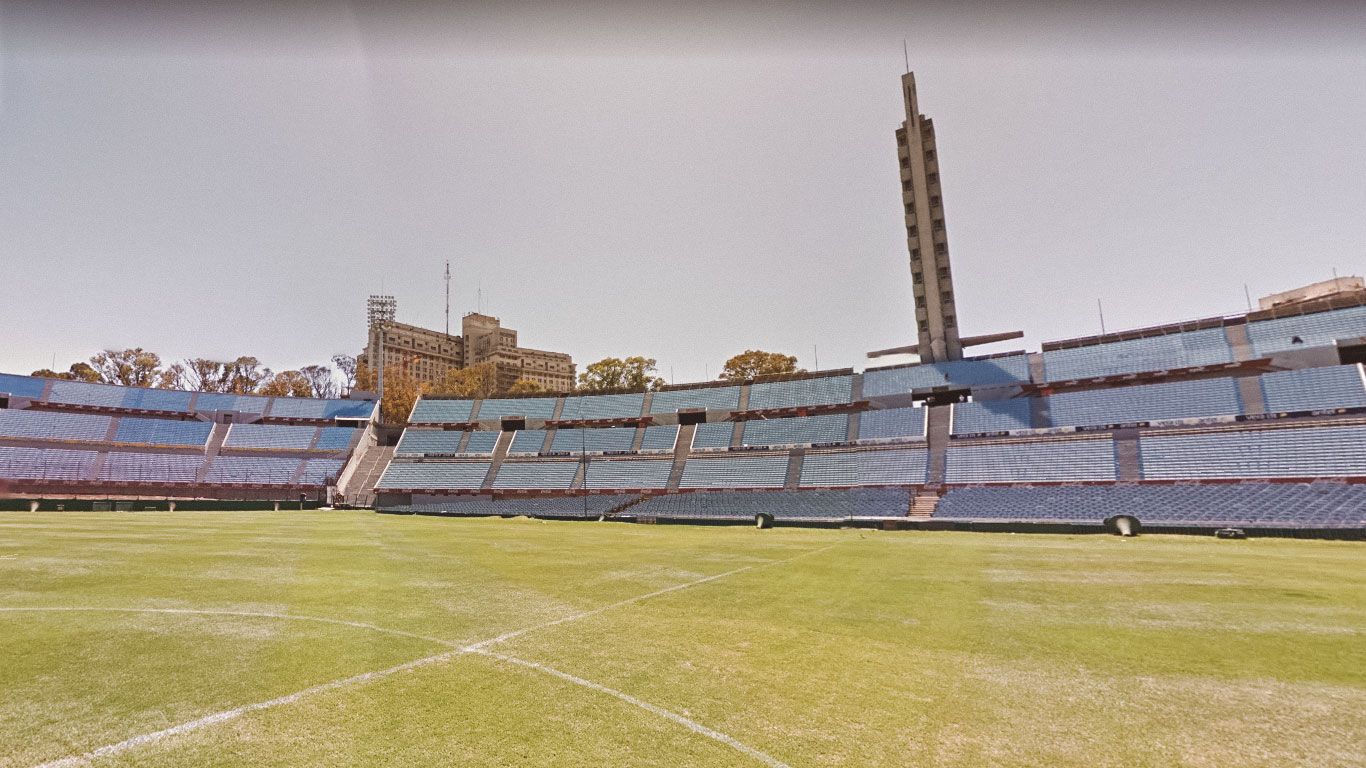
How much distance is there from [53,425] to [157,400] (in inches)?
332

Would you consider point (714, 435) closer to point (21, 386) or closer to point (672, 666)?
point (672, 666)

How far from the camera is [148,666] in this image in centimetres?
752

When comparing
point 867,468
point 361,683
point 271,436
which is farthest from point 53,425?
point 867,468

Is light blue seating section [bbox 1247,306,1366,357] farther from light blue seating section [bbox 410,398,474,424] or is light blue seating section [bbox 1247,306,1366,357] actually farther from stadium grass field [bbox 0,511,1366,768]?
light blue seating section [bbox 410,398,474,424]

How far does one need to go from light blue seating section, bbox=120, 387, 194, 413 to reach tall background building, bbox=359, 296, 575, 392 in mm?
79692

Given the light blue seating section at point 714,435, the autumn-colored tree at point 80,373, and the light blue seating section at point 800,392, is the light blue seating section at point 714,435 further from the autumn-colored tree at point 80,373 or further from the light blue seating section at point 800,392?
the autumn-colored tree at point 80,373

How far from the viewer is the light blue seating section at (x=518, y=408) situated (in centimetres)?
6594

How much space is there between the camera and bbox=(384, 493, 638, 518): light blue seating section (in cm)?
4909

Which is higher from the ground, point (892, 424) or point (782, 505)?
point (892, 424)

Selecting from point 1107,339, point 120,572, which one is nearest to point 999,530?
point 1107,339

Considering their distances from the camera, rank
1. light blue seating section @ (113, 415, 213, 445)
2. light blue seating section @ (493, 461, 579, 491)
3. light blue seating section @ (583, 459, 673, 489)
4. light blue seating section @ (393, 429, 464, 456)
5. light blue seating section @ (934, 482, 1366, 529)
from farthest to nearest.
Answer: light blue seating section @ (393, 429, 464, 456)
light blue seating section @ (113, 415, 213, 445)
light blue seating section @ (493, 461, 579, 491)
light blue seating section @ (583, 459, 673, 489)
light blue seating section @ (934, 482, 1366, 529)

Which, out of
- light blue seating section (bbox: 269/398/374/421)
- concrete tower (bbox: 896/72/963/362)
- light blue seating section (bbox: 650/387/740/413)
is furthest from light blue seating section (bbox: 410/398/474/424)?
concrete tower (bbox: 896/72/963/362)

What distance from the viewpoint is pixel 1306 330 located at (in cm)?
4022

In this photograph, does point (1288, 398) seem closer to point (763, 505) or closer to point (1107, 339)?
point (1107, 339)
